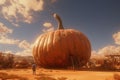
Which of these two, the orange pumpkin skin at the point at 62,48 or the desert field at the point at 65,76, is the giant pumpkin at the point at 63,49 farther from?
the desert field at the point at 65,76

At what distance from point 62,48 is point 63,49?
12 cm

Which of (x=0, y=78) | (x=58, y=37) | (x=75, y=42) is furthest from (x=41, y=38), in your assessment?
(x=0, y=78)

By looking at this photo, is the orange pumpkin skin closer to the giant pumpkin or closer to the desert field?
the giant pumpkin

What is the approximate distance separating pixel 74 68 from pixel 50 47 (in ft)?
9.20

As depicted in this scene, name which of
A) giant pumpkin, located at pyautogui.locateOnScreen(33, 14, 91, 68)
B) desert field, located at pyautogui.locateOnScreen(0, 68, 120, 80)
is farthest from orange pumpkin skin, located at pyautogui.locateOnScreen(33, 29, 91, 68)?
desert field, located at pyautogui.locateOnScreen(0, 68, 120, 80)

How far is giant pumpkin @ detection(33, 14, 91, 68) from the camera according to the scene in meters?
19.7

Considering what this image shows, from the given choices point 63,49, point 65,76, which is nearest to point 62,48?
point 63,49

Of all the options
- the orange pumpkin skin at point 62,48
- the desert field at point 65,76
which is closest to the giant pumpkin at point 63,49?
the orange pumpkin skin at point 62,48

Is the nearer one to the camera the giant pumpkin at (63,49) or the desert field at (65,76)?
the desert field at (65,76)

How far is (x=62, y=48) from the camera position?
1962cm

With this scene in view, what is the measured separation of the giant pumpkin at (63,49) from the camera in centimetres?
1967

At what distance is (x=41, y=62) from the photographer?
69.6 ft

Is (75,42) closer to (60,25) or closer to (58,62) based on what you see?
(58,62)

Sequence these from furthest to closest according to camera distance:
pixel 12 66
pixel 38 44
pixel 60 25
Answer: pixel 12 66
pixel 60 25
pixel 38 44
